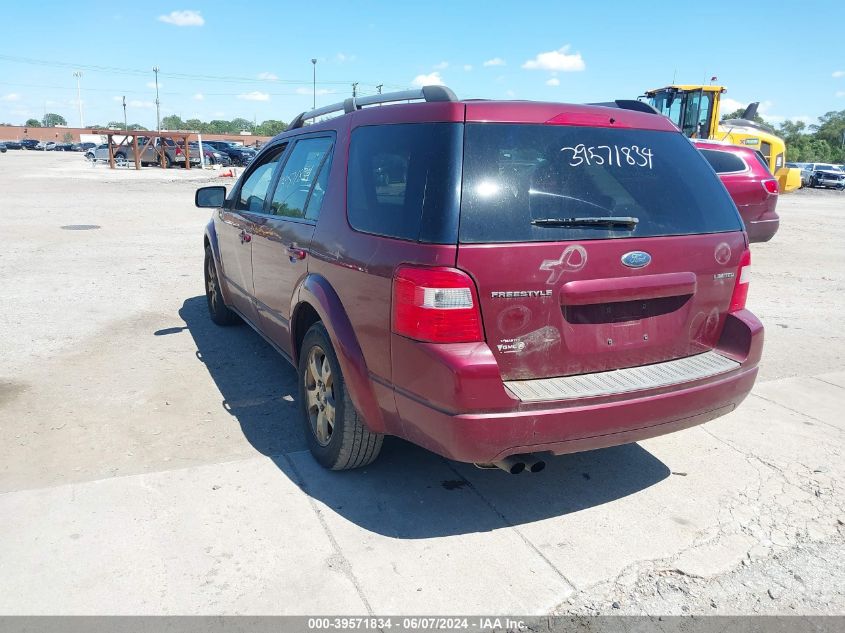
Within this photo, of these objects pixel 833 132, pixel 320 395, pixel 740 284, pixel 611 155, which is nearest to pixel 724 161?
pixel 740 284

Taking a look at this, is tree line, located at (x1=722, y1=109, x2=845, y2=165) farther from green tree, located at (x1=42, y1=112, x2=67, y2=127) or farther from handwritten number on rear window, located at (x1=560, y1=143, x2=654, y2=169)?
green tree, located at (x1=42, y1=112, x2=67, y2=127)

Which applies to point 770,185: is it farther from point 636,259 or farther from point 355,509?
point 355,509

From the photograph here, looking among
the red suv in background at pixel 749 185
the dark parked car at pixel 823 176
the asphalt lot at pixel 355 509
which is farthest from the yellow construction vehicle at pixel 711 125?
the dark parked car at pixel 823 176

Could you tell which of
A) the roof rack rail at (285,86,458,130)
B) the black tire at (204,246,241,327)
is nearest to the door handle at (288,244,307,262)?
the roof rack rail at (285,86,458,130)

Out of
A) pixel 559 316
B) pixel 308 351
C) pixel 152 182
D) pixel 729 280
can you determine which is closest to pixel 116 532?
pixel 308 351

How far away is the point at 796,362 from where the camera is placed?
18.7 feet

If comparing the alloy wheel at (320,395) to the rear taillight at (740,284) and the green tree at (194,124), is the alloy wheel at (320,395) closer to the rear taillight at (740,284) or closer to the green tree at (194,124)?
the rear taillight at (740,284)

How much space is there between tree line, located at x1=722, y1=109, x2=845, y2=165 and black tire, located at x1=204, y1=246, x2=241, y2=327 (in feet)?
171

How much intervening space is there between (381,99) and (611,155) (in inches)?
50.4

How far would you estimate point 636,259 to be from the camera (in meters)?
2.95

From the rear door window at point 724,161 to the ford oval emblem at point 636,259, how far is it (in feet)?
29.4

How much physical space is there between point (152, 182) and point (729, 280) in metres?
27.9

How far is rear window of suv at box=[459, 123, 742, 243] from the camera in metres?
2.76

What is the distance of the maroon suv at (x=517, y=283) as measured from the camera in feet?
8.84
